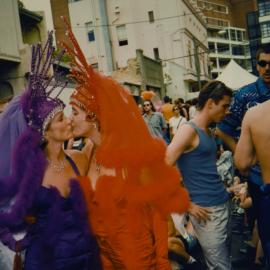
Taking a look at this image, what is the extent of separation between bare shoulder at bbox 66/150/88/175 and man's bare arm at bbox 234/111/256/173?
3.31 feet

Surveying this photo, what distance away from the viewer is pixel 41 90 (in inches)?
104

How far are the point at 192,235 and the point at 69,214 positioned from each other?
256 cm

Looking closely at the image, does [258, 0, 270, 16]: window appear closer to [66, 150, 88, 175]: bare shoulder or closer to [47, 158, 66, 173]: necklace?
[66, 150, 88, 175]: bare shoulder

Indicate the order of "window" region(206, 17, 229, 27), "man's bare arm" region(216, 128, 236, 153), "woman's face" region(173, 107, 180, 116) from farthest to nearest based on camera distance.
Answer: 1. "window" region(206, 17, 229, 27)
2. "woman's face" region(173, 107, 180, 116)
3. "man's bare arm" region(216, 128, 236, 153)

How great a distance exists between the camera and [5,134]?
254 centimetres

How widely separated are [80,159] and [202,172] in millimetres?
910

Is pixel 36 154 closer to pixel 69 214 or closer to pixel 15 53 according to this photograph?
pixel 69 214

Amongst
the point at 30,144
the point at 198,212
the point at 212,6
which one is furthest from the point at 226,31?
the point at 30,144

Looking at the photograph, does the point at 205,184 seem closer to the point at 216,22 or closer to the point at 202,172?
the point at 202,172

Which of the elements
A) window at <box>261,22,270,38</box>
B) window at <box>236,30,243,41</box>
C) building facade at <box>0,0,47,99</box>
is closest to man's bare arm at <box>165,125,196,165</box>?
building facade at <box>0,0,47,99</box>

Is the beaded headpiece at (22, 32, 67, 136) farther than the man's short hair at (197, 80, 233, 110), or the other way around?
the man's short hair at (197, 80, 233, 110)

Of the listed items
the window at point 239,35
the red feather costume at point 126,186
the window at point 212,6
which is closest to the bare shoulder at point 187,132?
the red feather costume at point 126,186

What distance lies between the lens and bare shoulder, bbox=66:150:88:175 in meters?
2.88

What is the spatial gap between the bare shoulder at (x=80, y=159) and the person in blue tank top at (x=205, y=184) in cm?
59
